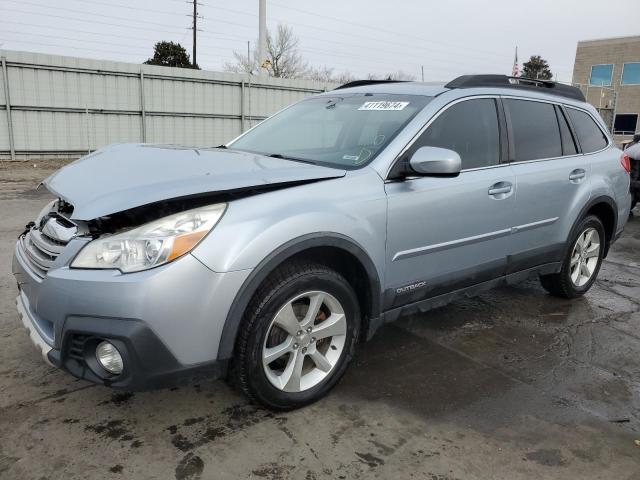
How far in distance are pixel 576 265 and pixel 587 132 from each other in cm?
115

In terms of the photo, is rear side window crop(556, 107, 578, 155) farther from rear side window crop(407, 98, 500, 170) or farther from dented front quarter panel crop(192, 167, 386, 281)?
dented front quarter panel crop(192, 167, 386, 281)

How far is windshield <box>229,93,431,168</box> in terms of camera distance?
318 centimetres

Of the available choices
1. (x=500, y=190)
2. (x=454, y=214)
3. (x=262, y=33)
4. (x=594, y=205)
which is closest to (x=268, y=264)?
(x=454, y=214)

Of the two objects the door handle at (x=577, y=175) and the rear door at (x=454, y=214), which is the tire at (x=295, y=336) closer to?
the rear door at (x=454, y=214)

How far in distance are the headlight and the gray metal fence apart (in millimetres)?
14431

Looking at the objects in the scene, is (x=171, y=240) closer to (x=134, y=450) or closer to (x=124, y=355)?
(x=124, y=355)

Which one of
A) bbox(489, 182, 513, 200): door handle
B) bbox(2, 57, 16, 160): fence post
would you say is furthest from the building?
bbox(489, 182, 513, 200): door handle

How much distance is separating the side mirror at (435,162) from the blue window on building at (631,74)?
35.9 m

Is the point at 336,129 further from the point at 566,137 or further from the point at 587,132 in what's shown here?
the point at 587,132

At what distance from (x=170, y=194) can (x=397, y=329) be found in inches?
87.8

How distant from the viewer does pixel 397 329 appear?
12.9 feet

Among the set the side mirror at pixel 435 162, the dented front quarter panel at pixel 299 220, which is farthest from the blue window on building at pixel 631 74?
the dented front quarter panel at pixel 299 220

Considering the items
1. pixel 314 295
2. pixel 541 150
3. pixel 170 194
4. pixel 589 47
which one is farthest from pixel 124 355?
pixel 589 47

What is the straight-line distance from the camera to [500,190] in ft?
11.7
